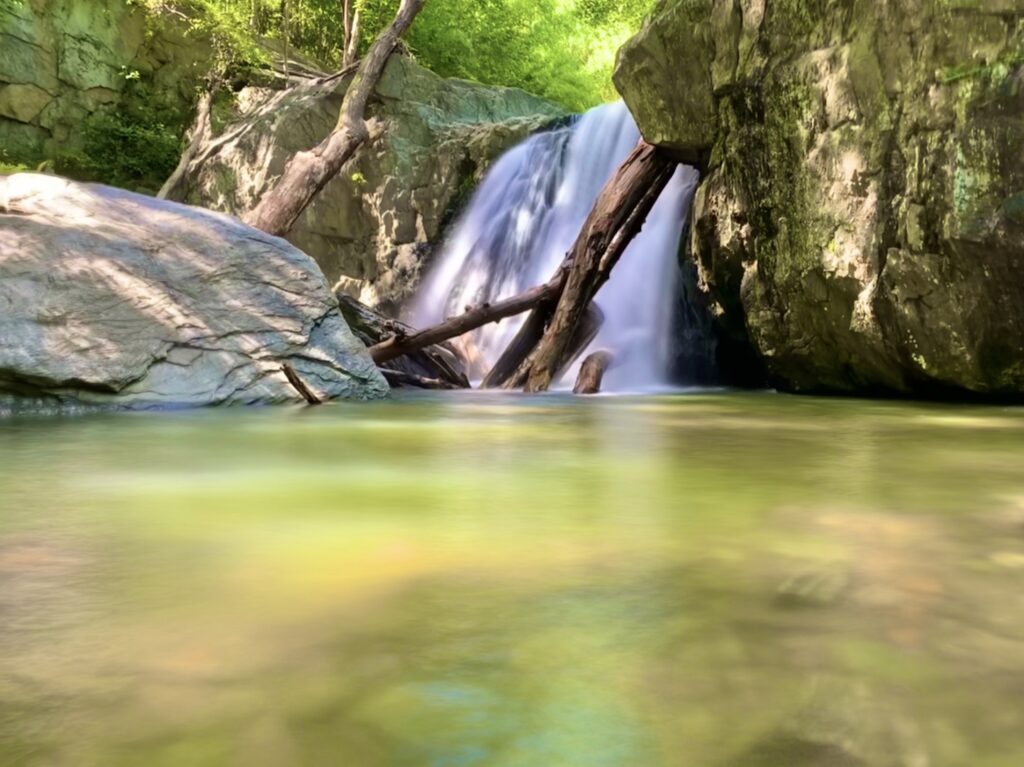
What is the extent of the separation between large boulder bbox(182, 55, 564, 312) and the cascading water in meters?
0.52

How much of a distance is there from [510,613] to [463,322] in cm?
672

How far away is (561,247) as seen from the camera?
1081 cm

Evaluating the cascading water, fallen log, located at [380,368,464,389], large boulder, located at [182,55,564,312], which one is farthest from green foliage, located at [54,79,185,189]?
fallen log, located at [380,368,464,389]

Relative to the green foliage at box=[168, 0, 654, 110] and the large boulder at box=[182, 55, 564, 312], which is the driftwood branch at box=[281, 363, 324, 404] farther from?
the green foliage at box=[168, 0, 654, 110]

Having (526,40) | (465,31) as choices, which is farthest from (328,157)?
(526,40)

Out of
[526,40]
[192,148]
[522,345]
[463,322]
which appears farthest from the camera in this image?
[526,40]

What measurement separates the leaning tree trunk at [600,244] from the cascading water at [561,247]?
0.72 m

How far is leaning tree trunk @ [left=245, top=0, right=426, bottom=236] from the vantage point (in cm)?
1005

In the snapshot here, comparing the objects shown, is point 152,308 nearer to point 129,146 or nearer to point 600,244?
point 600,244

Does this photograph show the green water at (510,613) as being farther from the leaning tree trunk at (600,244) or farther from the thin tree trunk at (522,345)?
the thin tree trunk at (522,345)

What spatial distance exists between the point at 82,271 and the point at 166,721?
5349mm

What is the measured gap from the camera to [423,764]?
1.01 metres

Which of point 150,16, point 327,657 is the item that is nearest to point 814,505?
point 327,657

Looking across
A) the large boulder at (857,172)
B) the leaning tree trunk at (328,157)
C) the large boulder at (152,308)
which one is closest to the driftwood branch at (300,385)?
the large boulder at (152,308)
